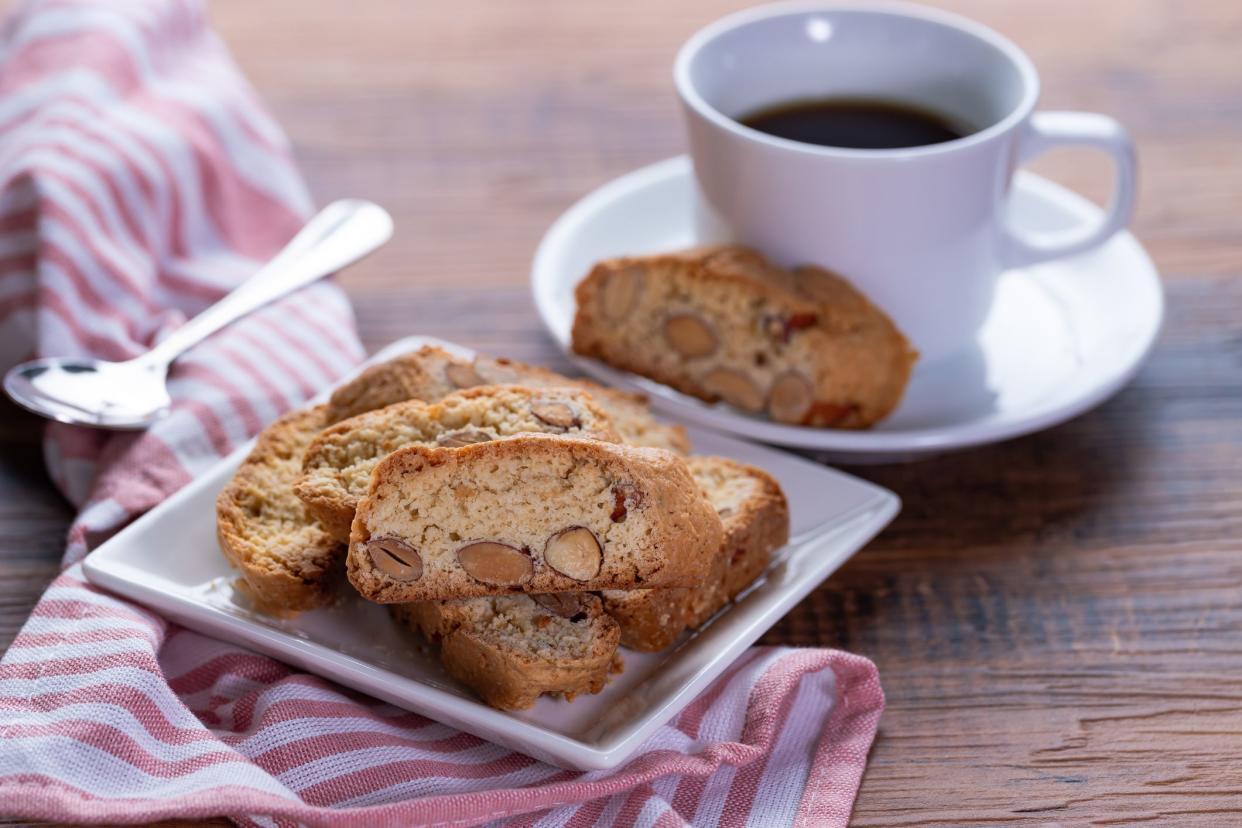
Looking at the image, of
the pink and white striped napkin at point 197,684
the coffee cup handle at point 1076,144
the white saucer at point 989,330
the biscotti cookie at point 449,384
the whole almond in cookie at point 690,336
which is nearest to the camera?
the pink and white striped napkin at point 197,684

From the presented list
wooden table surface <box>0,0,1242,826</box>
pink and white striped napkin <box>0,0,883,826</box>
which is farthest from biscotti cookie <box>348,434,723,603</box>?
wooden table surface <box>0,0,1242,826</box>

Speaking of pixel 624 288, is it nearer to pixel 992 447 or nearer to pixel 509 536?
pixel 992 447

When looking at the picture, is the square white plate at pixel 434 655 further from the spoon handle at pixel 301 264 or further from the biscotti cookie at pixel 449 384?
the spoon handle at pixel 301 264

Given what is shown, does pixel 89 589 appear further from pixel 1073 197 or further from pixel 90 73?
pixel 1073 197

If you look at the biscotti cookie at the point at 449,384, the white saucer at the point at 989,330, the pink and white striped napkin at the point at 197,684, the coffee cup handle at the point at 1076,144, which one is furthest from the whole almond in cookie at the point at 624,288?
the coffee cup handle at the point at 1076,144

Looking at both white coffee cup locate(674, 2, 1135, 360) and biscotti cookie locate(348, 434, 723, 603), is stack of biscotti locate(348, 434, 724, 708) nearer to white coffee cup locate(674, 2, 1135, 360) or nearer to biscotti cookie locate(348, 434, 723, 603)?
biscotti cookie locate(348, 434, 723, 603)

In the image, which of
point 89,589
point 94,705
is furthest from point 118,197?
point 94,705
